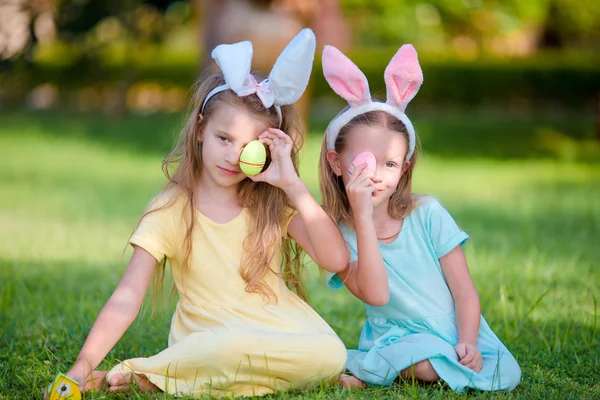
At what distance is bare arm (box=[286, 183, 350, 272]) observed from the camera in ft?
9.21

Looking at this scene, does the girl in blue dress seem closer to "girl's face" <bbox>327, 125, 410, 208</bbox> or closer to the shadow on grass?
"girl's face" <bbox>327, 125, 410, 208</bbox>

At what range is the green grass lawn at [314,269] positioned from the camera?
325 cm

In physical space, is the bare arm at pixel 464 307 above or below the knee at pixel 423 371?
above

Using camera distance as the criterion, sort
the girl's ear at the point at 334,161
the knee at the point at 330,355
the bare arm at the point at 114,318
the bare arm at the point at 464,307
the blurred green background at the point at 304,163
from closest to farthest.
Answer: the bare arm at the point at 114,318 → the knee at the point at 330,355 → the bare arm at the point at 464,307 → the girl's ear at the point at 334,161 → the blurred green background at the point at 304,163

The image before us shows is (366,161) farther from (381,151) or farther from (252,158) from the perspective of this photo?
(252,158)

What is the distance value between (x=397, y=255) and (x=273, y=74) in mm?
818

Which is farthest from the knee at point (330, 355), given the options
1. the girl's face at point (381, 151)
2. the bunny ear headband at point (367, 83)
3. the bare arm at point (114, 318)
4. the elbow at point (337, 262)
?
the bunny ear headband at point (367, 83)

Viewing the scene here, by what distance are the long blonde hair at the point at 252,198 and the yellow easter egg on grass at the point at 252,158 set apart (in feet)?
0.44

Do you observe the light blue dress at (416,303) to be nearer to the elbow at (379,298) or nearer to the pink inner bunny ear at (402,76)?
the elbow at (379,298)

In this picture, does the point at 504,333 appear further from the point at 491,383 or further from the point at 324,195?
the point at 324,195

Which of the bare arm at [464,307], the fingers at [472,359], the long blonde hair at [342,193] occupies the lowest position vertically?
the fingers at [472,359]

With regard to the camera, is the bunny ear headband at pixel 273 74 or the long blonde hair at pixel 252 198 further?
the long blonde hair at pixel 252 198

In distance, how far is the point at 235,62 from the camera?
112 inches

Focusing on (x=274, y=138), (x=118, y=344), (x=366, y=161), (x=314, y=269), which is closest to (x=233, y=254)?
(x=274, y=138)
